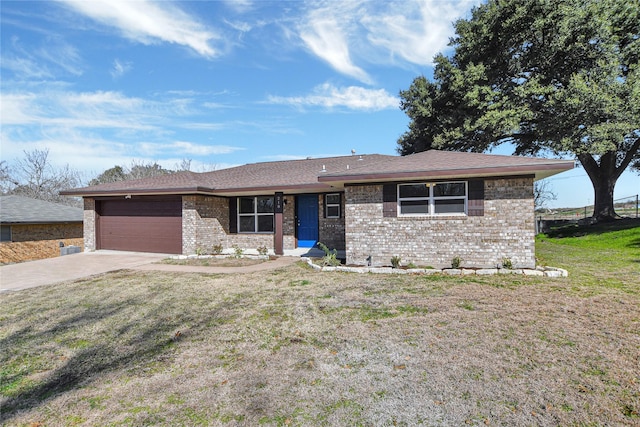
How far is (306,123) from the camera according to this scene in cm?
2042

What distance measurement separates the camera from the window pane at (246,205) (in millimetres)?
14031

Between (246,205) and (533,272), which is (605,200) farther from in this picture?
(246,205)

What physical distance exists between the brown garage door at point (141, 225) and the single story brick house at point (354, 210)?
4 centimetres

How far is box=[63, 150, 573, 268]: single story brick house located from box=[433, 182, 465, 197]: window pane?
28 mm

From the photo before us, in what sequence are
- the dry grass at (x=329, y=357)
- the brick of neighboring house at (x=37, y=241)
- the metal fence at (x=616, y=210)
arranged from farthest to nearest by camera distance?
the metal fence at (x=616, y=210) < the brick of neighboring house at (x=37, y=241) < the dry grass at (x=329, y=357)

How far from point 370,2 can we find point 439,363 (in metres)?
11.1

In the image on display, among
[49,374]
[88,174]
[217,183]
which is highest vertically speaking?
[88,174]

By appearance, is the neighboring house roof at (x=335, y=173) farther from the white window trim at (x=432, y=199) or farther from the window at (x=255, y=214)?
the window at (x=255, y=214)

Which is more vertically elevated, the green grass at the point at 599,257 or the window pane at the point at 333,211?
the window pane at the point at 333,211

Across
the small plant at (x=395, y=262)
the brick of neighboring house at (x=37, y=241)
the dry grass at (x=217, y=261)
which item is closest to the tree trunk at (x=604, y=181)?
the small plant at (x=395, y=262)

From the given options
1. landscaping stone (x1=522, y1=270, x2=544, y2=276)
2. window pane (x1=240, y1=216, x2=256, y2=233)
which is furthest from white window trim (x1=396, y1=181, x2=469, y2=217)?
window pane (x1=240, y1=216, x2=256, y2=233)

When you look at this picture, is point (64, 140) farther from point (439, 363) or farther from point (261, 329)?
point (439, 363)

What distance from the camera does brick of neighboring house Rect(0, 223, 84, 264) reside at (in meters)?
16.2

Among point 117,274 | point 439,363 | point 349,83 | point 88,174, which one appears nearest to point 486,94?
point 349,83
